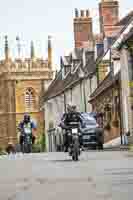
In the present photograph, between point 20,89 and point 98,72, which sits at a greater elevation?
point 20,89

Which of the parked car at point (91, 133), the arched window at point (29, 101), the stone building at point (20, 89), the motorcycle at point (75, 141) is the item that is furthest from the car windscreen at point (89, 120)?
the arched window at point (29, 101)

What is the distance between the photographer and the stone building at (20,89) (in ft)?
355

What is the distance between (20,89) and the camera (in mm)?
110312

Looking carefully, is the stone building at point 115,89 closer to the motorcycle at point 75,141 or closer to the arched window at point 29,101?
the motorcycle at point 75,141

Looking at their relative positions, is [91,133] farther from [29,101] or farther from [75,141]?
[29,101]

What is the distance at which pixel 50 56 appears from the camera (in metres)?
114

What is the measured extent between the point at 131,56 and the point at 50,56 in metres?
72.8

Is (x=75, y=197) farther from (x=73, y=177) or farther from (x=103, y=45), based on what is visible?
(x=103, y=45)

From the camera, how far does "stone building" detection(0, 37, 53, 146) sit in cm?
10831

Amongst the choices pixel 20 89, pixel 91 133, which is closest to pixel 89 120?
pixel 91 133

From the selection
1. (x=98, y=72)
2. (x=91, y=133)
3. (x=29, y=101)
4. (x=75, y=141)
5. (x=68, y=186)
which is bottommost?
(x=68, y=186)

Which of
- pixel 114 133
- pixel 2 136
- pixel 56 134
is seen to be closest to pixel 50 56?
pixel 2 136

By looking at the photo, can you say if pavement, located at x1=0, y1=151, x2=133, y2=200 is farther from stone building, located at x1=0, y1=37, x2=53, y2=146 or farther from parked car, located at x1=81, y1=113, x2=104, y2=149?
stone building, located at x1=0, y1=37, x2=53, y2=146

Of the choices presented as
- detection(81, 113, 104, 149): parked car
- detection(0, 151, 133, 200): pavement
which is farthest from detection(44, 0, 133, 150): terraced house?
detection(0, 151, 133, 200): pavement
